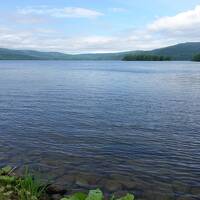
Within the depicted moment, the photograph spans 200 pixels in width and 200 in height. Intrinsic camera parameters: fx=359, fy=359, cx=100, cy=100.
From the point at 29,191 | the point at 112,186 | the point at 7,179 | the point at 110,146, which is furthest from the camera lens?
the point at 110,146

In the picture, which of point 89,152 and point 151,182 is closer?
point 151,182

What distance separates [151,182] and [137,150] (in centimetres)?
524

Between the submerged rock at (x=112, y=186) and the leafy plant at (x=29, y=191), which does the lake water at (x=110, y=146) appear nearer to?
the submerged rock at (x=112, y=186)

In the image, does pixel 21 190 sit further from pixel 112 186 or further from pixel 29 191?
pixel 112 186

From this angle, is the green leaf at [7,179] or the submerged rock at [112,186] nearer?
the green leaf at [7,179]

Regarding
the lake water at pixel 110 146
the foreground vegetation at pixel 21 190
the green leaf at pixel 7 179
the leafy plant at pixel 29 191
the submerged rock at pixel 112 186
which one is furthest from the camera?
the lake water at pixel 110 146

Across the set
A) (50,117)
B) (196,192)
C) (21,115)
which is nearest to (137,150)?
(196,192)

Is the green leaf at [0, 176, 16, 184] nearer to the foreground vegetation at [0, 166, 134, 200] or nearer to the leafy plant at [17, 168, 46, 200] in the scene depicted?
the foreground vegetation at [0, 166, 134, 200]

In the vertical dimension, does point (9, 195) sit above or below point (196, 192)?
above

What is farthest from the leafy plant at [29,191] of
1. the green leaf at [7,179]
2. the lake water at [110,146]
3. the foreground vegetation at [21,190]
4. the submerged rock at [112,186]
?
the submerged rock at [112,186]

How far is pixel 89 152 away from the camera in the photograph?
21.9 m

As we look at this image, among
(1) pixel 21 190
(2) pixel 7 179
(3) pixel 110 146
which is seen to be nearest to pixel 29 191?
(1) pixel 21 190

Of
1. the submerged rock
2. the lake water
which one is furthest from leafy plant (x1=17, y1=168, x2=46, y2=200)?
the submerged rock

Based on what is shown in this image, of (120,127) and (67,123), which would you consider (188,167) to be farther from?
(67,123)
